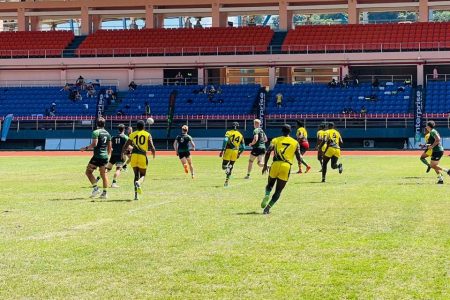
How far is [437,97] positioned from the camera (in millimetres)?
67625

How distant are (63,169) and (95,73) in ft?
Result: 129

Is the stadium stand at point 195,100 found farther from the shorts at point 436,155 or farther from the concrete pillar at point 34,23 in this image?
the shorts at point 436,155

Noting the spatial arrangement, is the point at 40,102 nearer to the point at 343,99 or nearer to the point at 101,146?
the point at 343,99

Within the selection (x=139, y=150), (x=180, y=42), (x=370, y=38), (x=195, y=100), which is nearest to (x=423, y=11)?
(x=370, y=38)

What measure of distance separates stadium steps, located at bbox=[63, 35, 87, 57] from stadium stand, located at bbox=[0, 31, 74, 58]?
1.07 feet

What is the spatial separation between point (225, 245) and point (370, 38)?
2444 inches

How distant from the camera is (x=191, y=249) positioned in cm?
1330

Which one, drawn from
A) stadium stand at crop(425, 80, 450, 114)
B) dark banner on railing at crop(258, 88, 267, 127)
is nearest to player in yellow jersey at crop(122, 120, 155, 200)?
dark banner on railing at crop(258, 88, 267, 127)

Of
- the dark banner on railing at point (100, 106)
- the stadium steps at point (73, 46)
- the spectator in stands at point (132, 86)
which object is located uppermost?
the stadium steps at point (73, 46)

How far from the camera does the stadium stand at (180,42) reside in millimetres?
75312

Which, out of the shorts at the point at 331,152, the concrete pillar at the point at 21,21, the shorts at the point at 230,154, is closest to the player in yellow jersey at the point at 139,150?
the shorts at the point at 230,154

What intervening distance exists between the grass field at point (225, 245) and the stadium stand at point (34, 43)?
179 feet

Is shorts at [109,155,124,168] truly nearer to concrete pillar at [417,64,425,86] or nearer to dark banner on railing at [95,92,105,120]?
dark banner on railing at [95,92,105,120]

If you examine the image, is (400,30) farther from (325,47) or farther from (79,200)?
(79,200)
